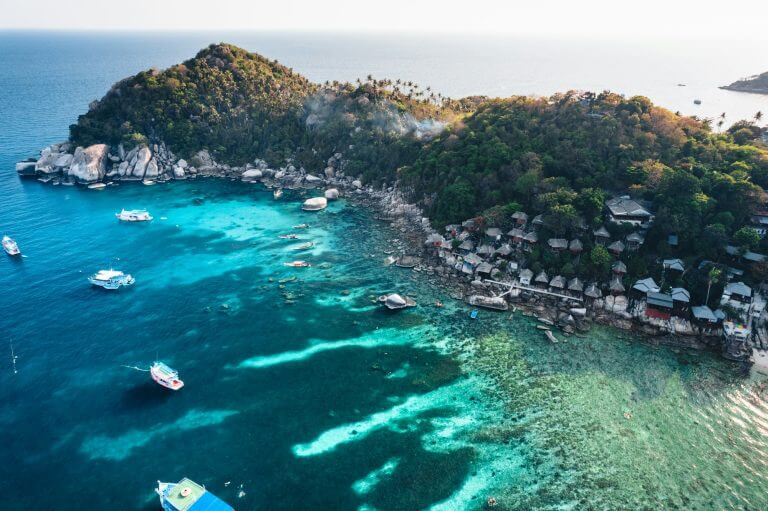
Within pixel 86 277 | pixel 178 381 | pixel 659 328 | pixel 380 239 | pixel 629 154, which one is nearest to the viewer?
pixel 178 381

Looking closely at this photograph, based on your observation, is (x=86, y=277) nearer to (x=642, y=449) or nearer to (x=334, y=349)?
(x=334, y=349)

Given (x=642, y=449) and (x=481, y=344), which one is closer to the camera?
(x=642, y=449)

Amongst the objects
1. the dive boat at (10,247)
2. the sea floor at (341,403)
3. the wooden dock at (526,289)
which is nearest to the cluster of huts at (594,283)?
the wooden dock at (526,289)

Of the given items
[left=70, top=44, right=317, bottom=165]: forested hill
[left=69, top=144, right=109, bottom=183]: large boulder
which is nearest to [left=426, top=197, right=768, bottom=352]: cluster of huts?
[left=70, top=44, right=317, bottom=165]: forested hill

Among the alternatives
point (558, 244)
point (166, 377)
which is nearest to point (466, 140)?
point (558, 244)

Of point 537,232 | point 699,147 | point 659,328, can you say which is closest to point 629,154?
point 699,147

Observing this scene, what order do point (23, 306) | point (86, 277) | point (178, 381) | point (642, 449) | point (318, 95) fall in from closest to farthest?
point (642, 449), point (178, 381), point (23, 306), point (86, 277), point (318, 95)
